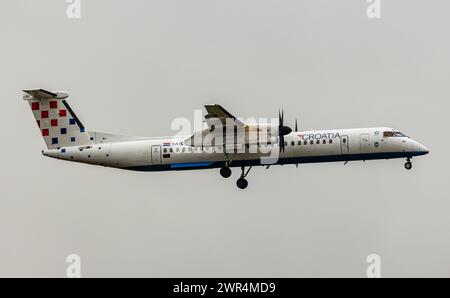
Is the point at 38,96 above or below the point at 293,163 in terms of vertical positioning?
above

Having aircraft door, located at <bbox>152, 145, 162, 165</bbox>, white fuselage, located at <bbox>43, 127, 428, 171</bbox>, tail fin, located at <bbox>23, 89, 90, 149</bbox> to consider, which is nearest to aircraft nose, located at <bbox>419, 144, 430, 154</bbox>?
white fuselage, located at <bbox>43, 127, 428, 171</bbox>

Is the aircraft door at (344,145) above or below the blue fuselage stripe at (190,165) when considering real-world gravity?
above

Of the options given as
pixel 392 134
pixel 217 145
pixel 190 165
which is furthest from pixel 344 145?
pixel 190 165

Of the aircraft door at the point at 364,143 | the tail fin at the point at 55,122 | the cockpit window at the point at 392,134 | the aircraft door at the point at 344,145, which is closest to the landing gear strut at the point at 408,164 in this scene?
the cockpit window at the point at 392,134

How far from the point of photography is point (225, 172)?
49.1 m

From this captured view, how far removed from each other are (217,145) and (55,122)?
898cm

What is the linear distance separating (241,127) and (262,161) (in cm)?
228

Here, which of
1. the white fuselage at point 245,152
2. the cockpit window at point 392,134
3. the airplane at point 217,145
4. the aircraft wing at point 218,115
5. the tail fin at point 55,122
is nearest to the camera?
the aircraft wing at point 218,115

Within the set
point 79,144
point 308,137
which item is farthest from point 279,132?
point 79,144

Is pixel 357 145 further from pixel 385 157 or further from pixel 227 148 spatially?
pixel 227 148

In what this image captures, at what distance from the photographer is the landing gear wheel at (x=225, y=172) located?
4909 centimetres

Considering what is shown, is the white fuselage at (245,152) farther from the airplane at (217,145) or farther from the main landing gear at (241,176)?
the main landing gear at (241,176)

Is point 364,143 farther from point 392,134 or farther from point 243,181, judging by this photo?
point 243,181

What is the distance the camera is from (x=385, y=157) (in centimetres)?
4909
